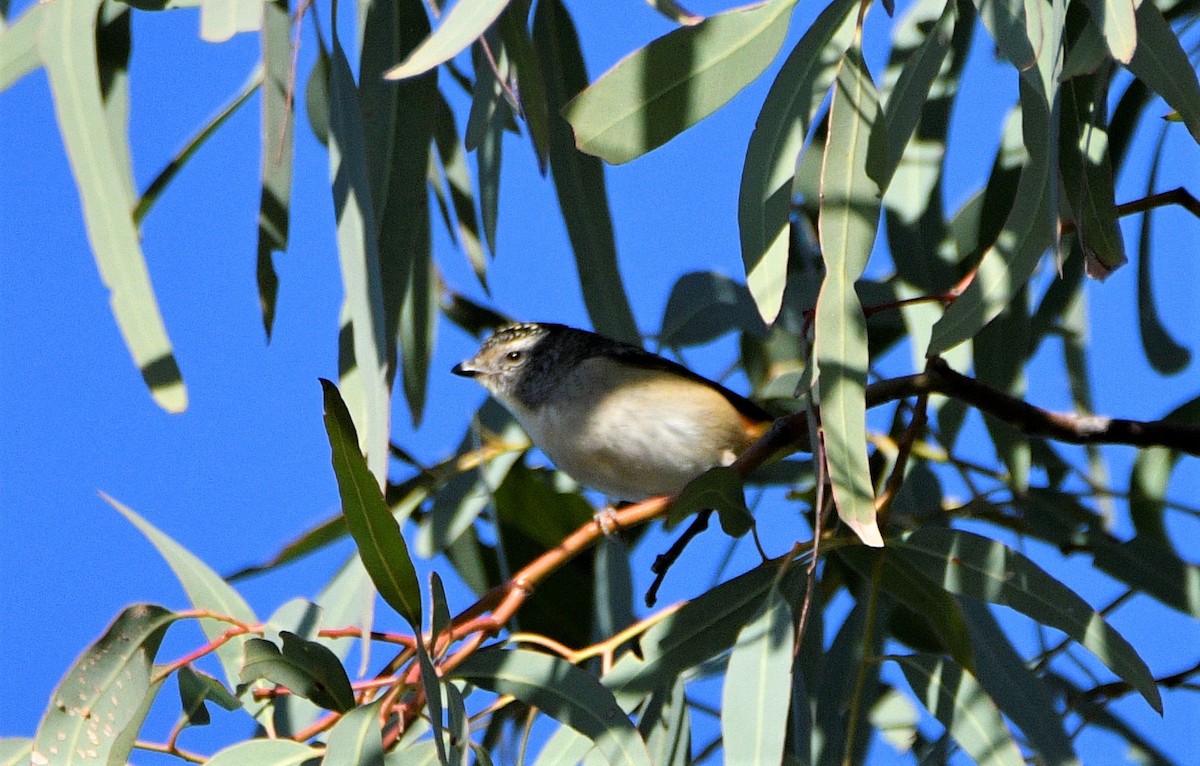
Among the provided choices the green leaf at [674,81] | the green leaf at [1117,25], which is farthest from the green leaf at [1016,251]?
the green leaf at [674,81]

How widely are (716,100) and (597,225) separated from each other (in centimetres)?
68

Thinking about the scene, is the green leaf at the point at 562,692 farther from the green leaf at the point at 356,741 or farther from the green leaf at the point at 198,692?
the green leaf at the point at 198,692

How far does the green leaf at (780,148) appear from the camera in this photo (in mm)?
2037

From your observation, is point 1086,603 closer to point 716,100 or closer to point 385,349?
point 716,100

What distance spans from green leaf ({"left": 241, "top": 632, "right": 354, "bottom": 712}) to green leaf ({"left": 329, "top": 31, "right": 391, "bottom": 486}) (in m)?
0.26

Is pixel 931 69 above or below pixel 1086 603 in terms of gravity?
above

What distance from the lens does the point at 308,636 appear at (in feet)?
9.07

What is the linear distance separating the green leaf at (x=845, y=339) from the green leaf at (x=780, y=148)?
7cm

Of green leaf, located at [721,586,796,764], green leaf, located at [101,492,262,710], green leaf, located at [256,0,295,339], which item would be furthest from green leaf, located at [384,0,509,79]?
green leaf, located at [101,492,262,710]

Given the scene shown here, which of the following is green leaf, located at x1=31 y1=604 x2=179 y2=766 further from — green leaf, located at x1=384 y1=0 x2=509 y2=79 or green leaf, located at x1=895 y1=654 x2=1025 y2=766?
green leaf, located at x1=895 y1=654 x2=1025 y2=766

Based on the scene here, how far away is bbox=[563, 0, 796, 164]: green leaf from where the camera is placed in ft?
6.47

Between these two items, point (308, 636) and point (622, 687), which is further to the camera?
point (308, 636)

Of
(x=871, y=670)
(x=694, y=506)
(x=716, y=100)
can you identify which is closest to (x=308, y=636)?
(x=694, y=506)

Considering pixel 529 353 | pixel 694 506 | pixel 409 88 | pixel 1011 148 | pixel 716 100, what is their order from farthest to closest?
pixel 529 353, pixel 1011 148, pixel 409 88, pixel 694 506, pixel 716 100
